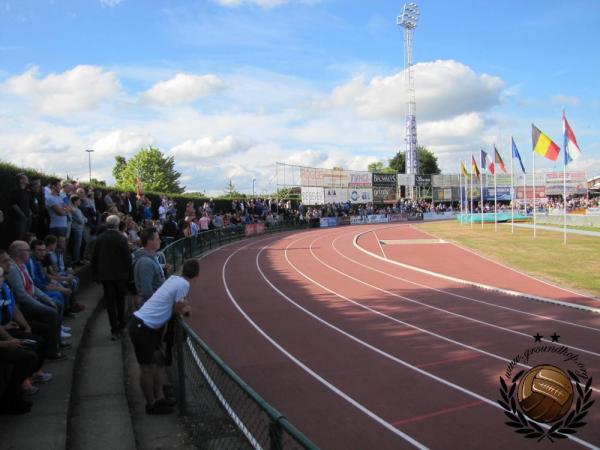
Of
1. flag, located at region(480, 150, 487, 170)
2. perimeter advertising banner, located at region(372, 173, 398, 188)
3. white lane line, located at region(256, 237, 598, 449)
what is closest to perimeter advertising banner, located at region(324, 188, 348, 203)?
perimeter advertising banner, located at region(372, 173, 398, 188)

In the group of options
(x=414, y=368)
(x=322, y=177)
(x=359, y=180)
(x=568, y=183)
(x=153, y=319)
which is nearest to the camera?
(x=153, y=319)

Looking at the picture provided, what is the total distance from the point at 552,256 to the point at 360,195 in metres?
41.3

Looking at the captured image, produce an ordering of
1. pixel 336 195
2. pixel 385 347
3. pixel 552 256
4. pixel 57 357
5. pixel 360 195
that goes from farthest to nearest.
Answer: pixel 360 195 → pixel 336 195 → pixel 552 256 → pixel 385 347 → pixel 57 357

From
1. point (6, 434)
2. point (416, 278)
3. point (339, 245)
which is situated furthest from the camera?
point (339, 245)

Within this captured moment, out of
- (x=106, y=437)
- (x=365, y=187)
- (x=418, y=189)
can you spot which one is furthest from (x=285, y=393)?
(x=418, y=189)

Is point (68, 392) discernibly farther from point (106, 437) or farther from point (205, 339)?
point (205, 339)

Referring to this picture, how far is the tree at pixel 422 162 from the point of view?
12319 centimetres

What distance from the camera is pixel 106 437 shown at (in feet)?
15.5

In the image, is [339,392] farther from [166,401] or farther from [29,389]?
[29,389]

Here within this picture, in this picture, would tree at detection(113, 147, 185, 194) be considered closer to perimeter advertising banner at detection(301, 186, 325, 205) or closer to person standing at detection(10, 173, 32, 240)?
perimeter advertising banner at detection(301, 186, 325, 205)

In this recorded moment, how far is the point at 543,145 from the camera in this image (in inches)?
1028

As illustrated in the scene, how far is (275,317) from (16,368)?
7464 mm

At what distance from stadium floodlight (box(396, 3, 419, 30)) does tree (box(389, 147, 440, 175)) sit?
40.8 m

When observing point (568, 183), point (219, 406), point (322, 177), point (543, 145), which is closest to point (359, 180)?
point (322, 177)
